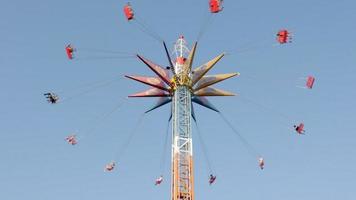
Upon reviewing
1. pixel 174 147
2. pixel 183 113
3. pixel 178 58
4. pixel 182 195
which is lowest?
pixel 182 195

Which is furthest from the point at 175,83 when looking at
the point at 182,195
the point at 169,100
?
the point at 182,195

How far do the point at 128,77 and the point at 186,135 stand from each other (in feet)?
34.5

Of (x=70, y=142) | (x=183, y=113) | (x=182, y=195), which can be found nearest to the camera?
(x=182, y=195)

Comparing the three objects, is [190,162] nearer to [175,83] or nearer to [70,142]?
[175,83]

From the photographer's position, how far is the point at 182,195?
7575 cm

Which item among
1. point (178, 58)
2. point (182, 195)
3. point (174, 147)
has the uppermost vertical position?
point (178, 58)

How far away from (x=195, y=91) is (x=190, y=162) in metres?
10.3

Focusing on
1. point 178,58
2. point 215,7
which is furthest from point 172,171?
point 215,7

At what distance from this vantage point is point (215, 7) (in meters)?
82.4

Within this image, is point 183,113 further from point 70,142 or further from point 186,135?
point 70,142

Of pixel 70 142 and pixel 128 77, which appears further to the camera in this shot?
pixel 70 142

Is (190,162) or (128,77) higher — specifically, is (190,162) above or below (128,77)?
below

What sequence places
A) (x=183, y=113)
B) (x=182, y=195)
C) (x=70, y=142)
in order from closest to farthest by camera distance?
1. (x=182, y=195)
2. (x=183, y=113)
3. (x=70, y=142)

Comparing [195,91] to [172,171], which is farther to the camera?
[195,91]
